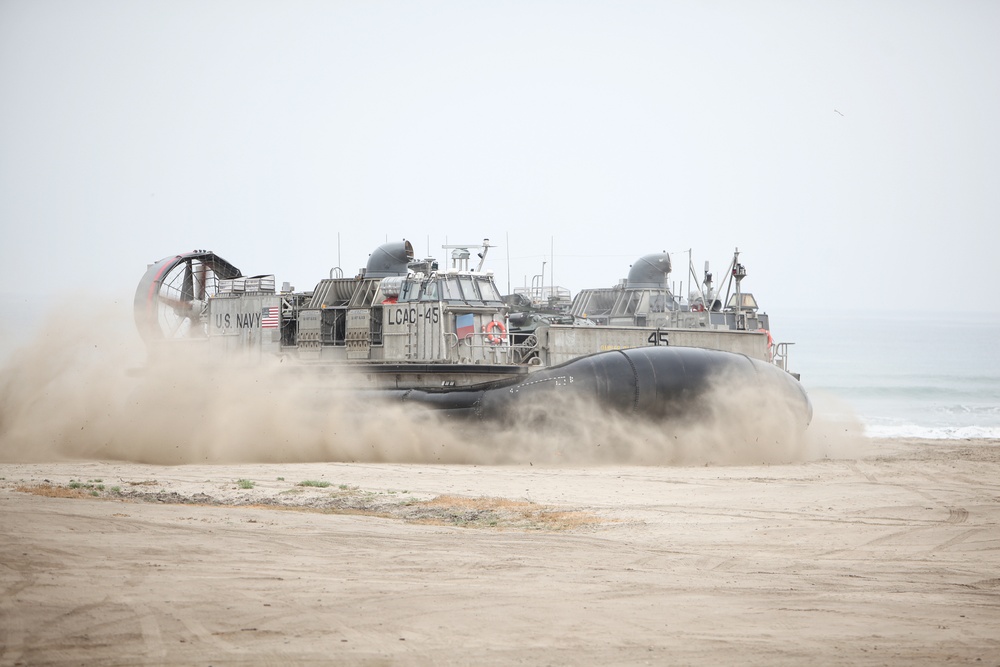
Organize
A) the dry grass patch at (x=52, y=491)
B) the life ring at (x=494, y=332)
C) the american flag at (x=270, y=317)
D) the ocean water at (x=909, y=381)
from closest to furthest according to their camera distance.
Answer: the dry grass patch at (x=52, y=491) < the life ring at (x=494, y=332) < the american flag at (x=270, y=317) < the ocean water at (x=909, y=381)

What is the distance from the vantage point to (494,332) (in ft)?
45.1

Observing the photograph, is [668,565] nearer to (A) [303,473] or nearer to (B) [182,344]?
(A) [303,473]

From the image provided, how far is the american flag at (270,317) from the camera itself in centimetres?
1492

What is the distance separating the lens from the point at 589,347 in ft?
45.1

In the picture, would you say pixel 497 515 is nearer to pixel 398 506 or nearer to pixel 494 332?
pixel 398 506

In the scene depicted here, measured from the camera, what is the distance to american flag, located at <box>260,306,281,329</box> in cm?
1492

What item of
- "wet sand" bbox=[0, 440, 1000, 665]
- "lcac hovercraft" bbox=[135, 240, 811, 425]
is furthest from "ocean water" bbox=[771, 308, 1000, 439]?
"wet sand" bbox=[0, 440, 1000, 665]

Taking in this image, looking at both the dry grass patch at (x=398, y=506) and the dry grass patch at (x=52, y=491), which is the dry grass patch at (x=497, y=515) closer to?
the dry grass patch at (x=398, y=506)

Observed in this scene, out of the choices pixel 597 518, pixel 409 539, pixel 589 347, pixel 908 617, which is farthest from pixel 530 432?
pixel 908 617

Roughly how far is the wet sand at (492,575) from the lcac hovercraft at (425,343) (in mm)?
3076

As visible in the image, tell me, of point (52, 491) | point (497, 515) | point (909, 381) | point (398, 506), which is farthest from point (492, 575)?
point (909, 381)

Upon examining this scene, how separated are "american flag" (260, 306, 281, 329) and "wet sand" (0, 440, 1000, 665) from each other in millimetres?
5957

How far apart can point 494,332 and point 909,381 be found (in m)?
27.8

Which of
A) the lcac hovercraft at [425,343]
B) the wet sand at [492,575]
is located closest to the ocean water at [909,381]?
the lcac hovercraft at [425,343]
